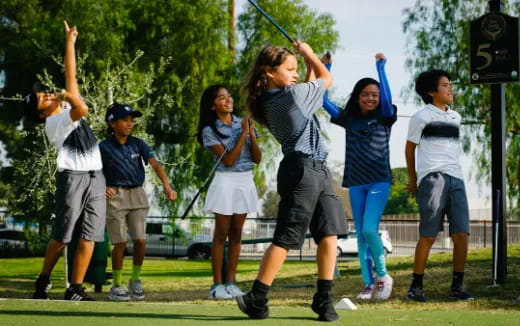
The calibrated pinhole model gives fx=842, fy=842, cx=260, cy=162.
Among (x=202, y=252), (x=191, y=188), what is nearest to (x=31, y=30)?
(x=191, y=188)

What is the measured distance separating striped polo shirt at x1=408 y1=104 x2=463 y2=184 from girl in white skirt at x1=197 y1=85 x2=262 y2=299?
1.45 m

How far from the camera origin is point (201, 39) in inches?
973

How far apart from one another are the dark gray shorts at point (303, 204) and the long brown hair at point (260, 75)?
16.8 inches

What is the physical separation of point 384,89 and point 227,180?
65.0 inches

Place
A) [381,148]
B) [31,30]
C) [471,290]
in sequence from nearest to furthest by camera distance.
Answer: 1. [381,148]
2. [471,290]
3. [31,30]

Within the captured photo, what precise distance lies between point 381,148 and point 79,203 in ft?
8.04

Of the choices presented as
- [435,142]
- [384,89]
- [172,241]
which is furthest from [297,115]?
[172,241]

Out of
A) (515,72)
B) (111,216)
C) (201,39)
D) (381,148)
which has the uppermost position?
(201,39)

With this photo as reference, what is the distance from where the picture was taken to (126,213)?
25.8ft

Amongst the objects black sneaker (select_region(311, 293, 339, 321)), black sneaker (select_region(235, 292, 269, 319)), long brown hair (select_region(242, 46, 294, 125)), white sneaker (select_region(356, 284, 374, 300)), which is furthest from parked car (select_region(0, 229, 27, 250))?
black sneaker (select_region(311, 293, 339, 321))

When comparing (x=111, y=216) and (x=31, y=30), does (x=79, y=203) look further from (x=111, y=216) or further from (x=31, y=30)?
(x=31, y=30)

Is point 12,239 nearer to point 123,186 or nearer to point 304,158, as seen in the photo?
point 123,186

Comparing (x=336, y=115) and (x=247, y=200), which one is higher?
(x=336, y=115)

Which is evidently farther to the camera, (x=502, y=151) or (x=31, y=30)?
(x=31, y=30)
